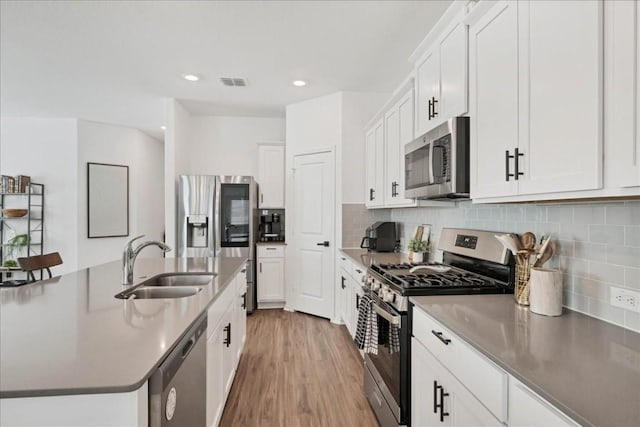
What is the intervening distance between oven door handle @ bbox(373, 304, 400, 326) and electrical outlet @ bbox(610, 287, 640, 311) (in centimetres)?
85

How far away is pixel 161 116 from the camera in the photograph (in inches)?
215

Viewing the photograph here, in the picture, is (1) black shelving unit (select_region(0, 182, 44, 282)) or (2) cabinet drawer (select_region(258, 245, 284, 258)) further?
(1) black shelving unit (select_region(0, 182, 44, 282))

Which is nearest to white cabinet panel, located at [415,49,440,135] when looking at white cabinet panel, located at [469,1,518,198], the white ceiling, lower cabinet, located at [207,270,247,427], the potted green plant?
white cabinet panel, located at [469,1,518,198]

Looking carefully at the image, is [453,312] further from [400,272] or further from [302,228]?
[302,228]

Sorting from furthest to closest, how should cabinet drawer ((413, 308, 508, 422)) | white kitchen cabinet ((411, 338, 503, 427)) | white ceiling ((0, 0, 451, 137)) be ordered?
white ceiling ((0, 0, 451, 137)) → white kitchen cabinet ((411, 338, 503, 427)) → cabinet drawer ((413, 308, 508, 422))

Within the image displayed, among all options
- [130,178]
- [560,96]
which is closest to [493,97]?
[560,96]

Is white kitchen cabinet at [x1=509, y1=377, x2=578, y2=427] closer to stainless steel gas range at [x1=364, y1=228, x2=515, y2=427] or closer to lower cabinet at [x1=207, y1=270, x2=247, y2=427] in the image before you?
stainless steel gas range at [x1=364, y1=228, x2=515, y2=427]

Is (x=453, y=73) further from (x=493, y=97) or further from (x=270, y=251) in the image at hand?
(x=270, y=251)

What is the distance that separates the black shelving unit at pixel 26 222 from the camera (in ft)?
17.6

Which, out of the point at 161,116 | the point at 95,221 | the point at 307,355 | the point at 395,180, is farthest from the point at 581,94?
the point at 95,221

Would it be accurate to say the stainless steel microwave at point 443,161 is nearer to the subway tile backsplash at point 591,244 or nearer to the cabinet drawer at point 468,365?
the subway tile backsplash at point 591,244

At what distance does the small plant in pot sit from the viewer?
9.60 ft

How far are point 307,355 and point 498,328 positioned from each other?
226 centimetres

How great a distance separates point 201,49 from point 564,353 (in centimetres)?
339
